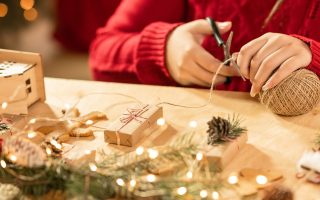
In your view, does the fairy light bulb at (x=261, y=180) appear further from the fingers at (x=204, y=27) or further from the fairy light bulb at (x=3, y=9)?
the fairy light bulb at (x=3, y=9)

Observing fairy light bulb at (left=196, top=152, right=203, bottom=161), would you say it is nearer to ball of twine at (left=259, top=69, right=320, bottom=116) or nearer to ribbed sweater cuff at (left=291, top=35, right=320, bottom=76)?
ball of twine at (left=259, top=69, right=320, bottom=116)

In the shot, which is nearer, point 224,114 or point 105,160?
point 105,160

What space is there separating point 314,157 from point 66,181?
35 centimetres

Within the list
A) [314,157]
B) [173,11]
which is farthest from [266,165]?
[173,11]

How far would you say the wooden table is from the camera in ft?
2.89

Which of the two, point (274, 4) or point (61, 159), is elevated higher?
point (274, 4)

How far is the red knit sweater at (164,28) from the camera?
1281 mm

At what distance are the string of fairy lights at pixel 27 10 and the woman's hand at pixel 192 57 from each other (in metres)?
1.32

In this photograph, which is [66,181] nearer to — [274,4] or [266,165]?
[266,165]

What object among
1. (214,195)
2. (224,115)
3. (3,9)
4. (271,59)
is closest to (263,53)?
(271,59)

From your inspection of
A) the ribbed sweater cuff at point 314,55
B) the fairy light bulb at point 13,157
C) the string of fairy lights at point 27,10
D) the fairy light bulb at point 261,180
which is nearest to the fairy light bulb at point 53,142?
the fairy light bulb at point 13,157

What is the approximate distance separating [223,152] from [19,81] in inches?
16.6

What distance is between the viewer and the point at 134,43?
1.42 metres

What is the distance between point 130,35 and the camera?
149 cm
